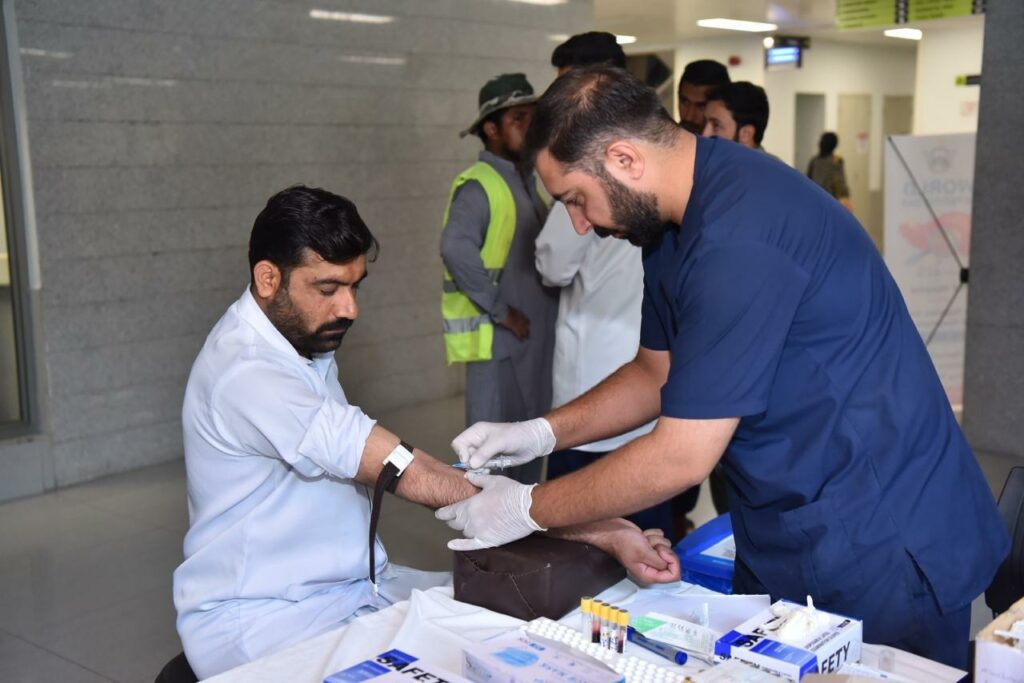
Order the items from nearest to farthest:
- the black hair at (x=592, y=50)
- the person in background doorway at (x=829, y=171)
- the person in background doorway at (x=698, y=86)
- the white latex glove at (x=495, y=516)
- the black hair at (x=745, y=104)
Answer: the white latex glove at (x=495, y=516) < the black hair at (x=592, y=50) < the black hair at (x=745, y=104) < the person in background doorway at (x=698, y=86) < the person in background doorway at (x=829, y=171)

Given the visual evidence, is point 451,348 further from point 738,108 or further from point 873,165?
point 873,165

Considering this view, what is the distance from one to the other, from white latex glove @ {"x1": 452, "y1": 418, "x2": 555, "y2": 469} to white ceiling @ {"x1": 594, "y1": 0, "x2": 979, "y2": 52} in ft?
24.7

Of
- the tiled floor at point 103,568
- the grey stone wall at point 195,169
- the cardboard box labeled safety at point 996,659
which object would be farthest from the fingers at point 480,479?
the grey stone wall at point 195,169

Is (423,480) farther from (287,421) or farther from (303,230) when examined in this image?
(303,230)

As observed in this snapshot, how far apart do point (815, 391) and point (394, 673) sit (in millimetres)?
667

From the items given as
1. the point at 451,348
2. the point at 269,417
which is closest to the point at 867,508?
the point at 269,417

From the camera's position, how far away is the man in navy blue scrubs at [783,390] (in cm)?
135

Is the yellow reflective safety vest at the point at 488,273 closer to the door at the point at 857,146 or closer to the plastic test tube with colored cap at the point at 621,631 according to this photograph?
the plastic test tube with colored cap at the point at 621,631

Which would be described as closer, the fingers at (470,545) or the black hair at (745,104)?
the fingers at (470,545)

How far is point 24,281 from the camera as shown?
4.14m

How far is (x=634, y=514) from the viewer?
111 inches

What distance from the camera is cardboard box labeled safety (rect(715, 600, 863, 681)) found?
1.19m

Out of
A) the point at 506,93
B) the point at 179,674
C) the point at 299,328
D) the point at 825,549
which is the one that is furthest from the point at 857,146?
the point at 179,674

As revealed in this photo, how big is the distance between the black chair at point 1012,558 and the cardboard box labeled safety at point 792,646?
2.63 feet
